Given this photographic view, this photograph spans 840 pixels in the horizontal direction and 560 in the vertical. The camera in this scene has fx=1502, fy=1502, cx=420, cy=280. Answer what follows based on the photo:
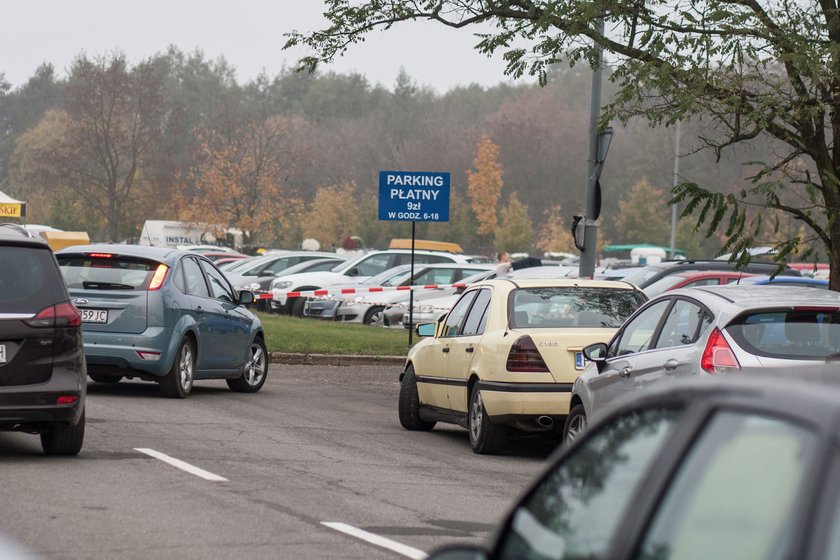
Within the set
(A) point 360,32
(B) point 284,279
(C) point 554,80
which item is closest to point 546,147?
(C) point 554,80

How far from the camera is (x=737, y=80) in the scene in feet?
48.0

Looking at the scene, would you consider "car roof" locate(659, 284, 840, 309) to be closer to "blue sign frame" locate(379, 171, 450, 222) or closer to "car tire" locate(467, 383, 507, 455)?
"car tire" locate(467, 383, 507, 455)

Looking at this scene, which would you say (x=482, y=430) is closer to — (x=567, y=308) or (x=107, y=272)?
(x=567, y=308)

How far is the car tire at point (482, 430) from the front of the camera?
1216 centimetres

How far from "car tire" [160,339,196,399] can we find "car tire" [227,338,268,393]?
1237 mm

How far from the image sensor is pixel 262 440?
40.9ft

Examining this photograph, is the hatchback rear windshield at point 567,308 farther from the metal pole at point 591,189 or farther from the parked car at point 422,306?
the parked car at point 422,306

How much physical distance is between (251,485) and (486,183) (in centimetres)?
7571

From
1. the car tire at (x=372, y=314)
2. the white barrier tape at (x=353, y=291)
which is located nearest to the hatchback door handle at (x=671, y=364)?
the white barrier tape at (x=353, y=291)

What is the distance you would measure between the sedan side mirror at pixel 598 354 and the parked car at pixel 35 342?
3.56 metres

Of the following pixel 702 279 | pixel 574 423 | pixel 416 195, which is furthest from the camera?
pixel 416 195

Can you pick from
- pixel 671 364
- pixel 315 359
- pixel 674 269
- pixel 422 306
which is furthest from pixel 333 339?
pixel 671 364

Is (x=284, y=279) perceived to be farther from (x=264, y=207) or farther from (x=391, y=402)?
(x=264, y=207)

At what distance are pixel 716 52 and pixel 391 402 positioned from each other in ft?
17.8
